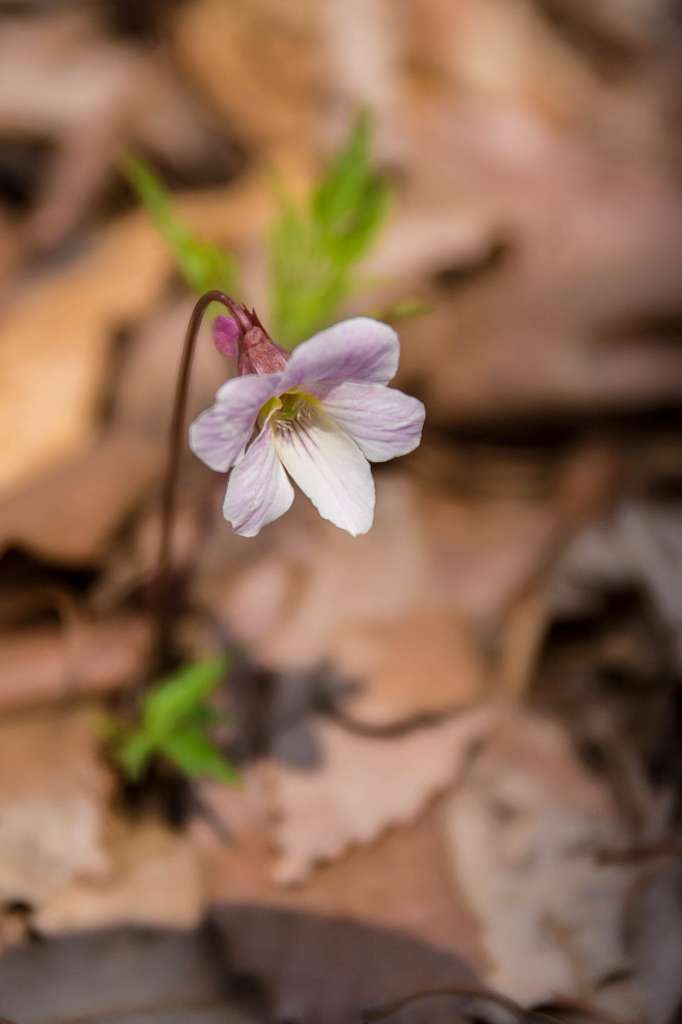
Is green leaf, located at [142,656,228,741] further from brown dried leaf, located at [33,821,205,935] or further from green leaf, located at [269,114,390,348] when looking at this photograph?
green leaf, located at [269,114,390,348]

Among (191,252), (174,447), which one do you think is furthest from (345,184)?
(174,447)

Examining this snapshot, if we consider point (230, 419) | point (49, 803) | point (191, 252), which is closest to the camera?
point (230, 419)

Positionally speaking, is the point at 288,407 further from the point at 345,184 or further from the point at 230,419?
the point at 345,184

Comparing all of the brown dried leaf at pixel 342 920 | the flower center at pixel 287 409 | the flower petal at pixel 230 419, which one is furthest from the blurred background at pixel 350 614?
the flower petal at pixel 230 419

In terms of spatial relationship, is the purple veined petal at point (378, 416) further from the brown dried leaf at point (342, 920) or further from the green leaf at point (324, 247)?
the brown dried leaf at point (342, 920)

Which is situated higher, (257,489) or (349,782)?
(257,489)

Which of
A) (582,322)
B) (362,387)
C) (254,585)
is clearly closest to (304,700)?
(254,585)

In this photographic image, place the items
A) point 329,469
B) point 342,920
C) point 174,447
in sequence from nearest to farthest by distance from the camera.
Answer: point 329,469
point 174,447
point 342,920
